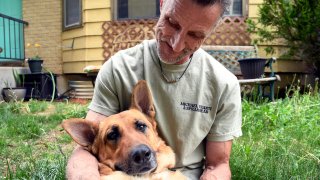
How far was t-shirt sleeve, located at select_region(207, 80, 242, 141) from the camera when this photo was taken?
2262 mm

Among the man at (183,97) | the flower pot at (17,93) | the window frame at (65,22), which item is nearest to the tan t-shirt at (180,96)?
the man at (183,97)

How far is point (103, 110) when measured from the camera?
2.20 metres

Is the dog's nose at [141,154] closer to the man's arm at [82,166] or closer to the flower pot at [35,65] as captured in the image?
the man's arm at [82,166]

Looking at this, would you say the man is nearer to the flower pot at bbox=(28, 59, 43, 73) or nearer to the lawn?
the lawn

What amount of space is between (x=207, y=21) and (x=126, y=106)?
0.76m

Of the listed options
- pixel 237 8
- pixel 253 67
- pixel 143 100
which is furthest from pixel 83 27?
pixel 143 100

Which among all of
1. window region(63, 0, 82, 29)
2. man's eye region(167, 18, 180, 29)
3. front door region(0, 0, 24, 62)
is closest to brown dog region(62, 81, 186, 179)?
man's eye region(167, 18, 180, 29)

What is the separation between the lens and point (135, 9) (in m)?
9.45

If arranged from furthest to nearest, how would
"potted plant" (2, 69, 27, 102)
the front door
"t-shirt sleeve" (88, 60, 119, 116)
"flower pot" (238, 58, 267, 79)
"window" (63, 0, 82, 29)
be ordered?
the front door → "window" (63, 0, 82, 29) → "potted plant" (2, 69, 27, 102) → "flower pot" (238, 58, 267, 79) → "t-shirt sleeve" (88, 60, 119, 116)

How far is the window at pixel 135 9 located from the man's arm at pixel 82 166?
298 inches

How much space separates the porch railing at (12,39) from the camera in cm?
997

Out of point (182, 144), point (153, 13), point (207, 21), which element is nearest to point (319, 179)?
point (182, 144)

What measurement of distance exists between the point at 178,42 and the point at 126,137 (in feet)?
1.75

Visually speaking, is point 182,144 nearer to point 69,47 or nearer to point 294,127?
point 294,127
